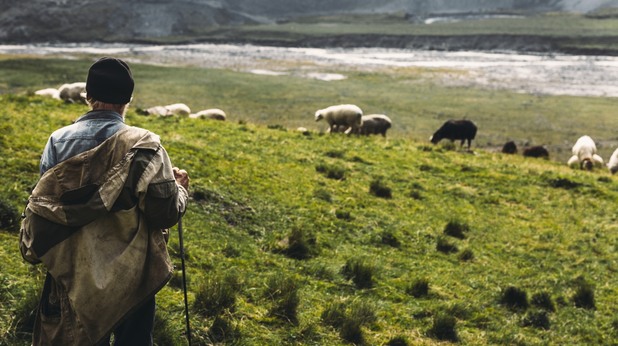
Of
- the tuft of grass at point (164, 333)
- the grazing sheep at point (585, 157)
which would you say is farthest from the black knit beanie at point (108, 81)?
the grazing sheep at point (585, 157)

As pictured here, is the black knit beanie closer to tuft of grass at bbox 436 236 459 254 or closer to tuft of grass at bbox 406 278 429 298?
Answer: tuft of grass at bbox 406 278 429 298

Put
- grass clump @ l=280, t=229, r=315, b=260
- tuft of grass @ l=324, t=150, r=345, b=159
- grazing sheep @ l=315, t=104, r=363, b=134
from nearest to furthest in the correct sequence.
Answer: grass clump @ l=280, t=229, r=315, b=260, tuft of grass @ l=324, t=150, r=345, b=159, grazing sheep @ l=315, t=104, r=363, b=134

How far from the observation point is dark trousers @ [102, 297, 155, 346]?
4.53 m

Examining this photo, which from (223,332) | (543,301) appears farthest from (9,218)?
(543,301)

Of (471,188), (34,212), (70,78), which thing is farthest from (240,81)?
(34,212)

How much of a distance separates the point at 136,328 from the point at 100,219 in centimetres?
99

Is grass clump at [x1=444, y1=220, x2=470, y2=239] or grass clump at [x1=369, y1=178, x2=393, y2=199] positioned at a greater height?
grass clump at [x1=369, y1=178, x2=393, y2=199]

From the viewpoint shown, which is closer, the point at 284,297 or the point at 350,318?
the point at 350,318

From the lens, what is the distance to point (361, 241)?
11172 millimetres

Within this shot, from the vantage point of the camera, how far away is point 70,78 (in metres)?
53.5

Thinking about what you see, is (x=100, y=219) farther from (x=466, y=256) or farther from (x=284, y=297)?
(x=466, y=256)

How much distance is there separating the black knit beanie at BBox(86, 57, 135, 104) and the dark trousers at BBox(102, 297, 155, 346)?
151 cm

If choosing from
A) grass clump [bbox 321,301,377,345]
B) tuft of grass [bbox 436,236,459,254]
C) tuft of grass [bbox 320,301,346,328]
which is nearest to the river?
tuft of grass [bbox 436,236,459,254]

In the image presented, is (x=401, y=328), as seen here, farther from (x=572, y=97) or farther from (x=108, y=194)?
(x=572, y=97)
